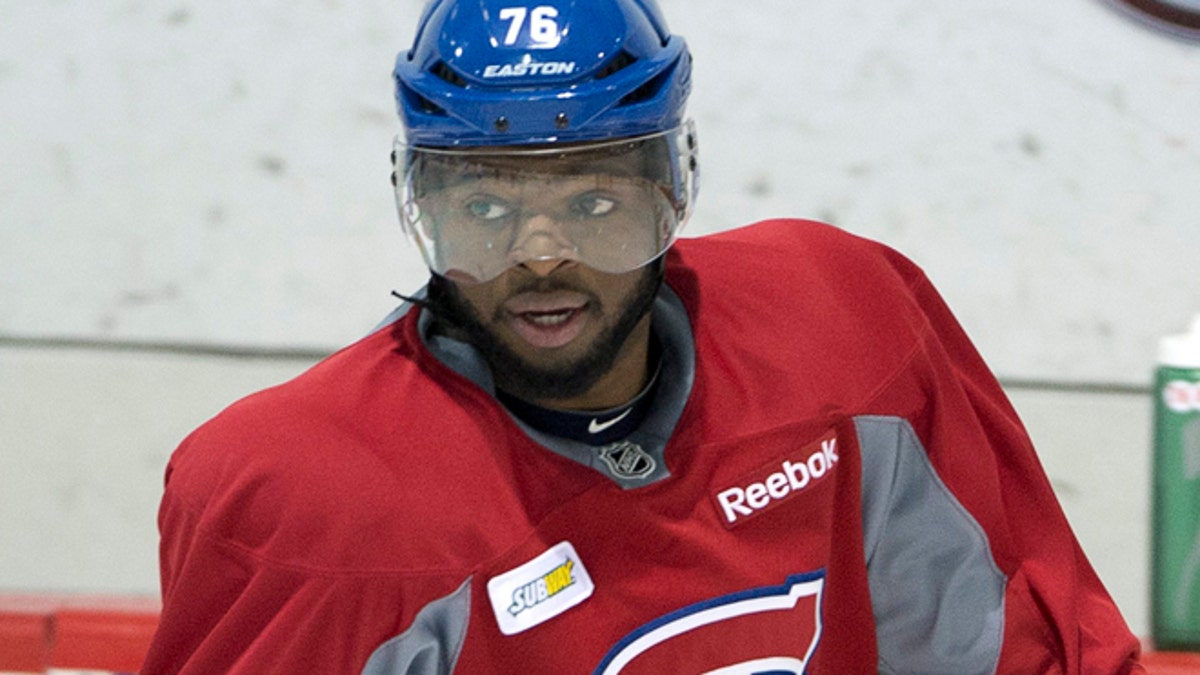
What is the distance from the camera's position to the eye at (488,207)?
113cm

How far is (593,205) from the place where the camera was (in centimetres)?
114

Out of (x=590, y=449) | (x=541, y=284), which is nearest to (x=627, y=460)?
(x=590, y=449)

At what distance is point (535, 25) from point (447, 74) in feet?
0.27

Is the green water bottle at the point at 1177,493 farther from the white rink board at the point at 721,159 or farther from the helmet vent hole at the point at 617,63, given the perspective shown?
the helmet vent hole at the point at 617,63

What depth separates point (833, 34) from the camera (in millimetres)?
1997

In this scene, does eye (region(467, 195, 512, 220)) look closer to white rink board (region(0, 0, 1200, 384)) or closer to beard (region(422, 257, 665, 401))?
beard (region(422, 257, 665, 401))

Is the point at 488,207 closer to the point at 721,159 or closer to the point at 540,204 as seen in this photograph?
the point at 540,204

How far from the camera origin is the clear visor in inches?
44.0

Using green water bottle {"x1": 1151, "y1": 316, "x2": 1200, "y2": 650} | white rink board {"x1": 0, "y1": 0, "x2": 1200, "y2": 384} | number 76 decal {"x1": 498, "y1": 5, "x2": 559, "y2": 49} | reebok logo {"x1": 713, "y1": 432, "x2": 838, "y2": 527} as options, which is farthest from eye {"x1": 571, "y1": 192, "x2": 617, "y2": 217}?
green water bottle {"x1": 1151, "y1": 316, "x2": 1200, "y2": 650}

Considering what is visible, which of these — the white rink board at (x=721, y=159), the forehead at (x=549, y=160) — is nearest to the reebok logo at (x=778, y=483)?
the forehead at (x=549, y=160)

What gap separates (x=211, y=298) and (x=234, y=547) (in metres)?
1.07

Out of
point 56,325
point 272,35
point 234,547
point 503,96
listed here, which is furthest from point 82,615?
point 503,96

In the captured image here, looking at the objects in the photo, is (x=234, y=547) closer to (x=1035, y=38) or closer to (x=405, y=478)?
(x=405, y=478)

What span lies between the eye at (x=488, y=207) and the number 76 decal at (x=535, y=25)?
0.12 m
